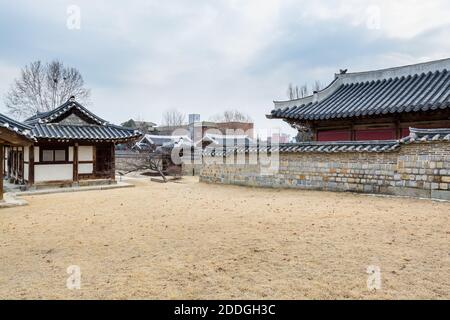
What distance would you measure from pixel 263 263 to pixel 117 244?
238cm

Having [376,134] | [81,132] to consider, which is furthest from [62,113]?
[376,134]

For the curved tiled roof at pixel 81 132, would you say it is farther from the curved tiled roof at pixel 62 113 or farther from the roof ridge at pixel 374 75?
the roof ridge at pixel 374 75

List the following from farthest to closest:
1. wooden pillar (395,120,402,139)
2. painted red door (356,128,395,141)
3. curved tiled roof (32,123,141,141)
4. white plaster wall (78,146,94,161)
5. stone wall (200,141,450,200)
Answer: white plaster wall (78,146,94,161) → curved tiled roof (32,123,141,141) → painted red door (356,128,395,141) → wooden pillar (395,120,402,139) → stone wall (200,141,450,200)

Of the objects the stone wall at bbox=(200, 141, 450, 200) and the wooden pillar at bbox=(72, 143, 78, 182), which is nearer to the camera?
the stone wall at bbox=(200, 141, 450, 200)

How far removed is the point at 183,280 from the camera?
11.1 ft

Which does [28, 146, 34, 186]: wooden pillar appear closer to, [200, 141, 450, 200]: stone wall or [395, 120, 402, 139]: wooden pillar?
[200, 141, 450, 200]: stone wall

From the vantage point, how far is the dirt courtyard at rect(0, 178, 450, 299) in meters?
3.16

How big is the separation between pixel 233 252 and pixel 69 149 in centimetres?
1400

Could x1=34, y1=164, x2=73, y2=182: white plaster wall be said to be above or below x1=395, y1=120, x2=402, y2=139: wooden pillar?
below

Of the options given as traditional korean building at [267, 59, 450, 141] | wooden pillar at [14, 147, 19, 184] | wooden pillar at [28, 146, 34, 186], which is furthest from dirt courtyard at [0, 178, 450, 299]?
wooden pillar at [14, 147, 19, 184]

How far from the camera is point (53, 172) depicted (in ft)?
49.7

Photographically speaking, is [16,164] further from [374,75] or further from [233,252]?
[374,75]

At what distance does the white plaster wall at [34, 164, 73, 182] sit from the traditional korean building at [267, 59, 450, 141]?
10.4 metres
